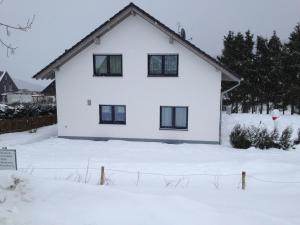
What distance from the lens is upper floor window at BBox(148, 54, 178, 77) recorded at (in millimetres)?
14617

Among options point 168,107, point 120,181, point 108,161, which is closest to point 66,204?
point 120,181

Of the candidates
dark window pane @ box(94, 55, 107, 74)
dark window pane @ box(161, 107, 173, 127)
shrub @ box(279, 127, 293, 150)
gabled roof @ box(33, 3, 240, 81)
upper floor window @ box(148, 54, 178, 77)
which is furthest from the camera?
dark window pane @ box(94, 55, 107, 74)

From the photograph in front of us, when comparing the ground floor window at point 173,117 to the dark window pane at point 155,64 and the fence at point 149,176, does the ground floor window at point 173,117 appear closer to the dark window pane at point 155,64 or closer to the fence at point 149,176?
the dark window pane at point 155,64

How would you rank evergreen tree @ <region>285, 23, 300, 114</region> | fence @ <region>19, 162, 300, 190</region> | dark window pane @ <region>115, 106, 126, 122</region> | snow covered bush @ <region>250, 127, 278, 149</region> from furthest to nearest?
1. evergreen tree @ <region>285, 23, 300, 114</region>
2. dark window pane @ <region>115, 106, 126, 122</region>
3. snow covered bush @ <region>250, 127, 278, 149</region>
4. fence @ <region>19, 162, 300, 190</region>

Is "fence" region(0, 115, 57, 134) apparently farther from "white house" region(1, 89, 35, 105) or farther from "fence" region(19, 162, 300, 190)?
"white house" region(1, 89, 35, 105)

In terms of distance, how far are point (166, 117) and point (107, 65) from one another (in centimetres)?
452

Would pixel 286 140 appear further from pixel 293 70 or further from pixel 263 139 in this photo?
pixel 293 70

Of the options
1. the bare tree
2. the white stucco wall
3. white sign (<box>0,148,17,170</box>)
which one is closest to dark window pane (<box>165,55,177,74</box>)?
the white stucco wall

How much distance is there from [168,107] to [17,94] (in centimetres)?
5024

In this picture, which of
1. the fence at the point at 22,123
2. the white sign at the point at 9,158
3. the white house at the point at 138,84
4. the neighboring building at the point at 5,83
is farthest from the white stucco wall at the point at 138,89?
the neighboring building at the point at 5,83

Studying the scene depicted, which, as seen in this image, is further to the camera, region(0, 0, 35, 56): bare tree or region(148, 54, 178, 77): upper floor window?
region(148, 54, 178, 77): upper floor window

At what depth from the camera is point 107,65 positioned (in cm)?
1517

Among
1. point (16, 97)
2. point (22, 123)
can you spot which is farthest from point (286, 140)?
point (16, 97)

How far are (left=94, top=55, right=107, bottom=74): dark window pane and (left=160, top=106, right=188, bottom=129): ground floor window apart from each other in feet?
13.2
